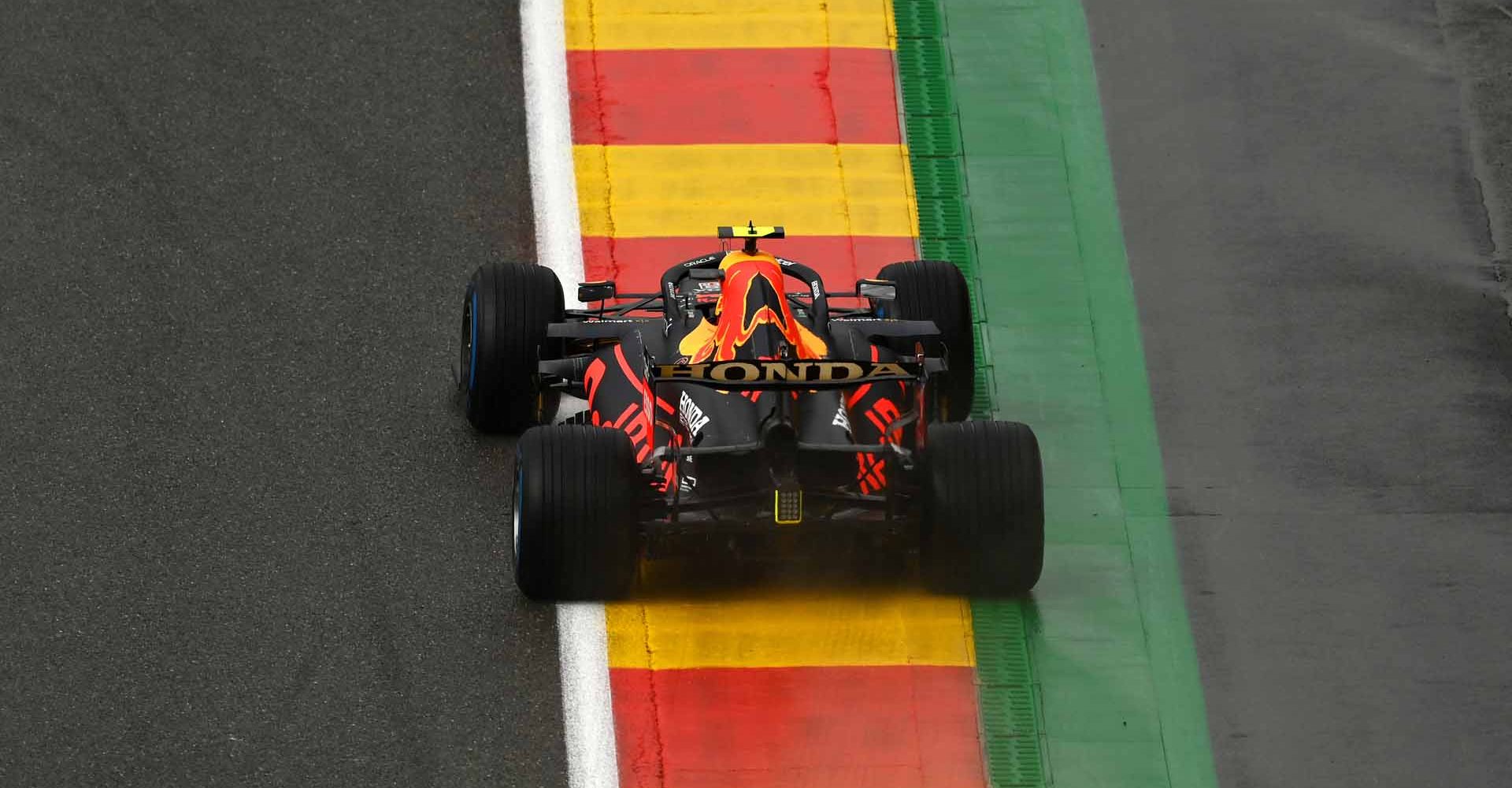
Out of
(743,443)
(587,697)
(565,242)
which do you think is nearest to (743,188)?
(565,242)

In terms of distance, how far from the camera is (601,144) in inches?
623

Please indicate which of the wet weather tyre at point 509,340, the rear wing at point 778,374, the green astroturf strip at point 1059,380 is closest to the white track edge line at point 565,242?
the wet weather tyre at point 509,340

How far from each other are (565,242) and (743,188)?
1.24m

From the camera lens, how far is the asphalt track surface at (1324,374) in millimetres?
12945

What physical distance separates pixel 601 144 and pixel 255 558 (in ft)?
13.4

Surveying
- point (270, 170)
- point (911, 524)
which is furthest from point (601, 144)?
point (911, 524)

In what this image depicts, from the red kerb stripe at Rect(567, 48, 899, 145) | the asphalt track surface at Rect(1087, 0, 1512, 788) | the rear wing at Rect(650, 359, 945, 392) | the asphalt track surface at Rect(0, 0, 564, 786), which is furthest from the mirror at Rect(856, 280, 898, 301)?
the red kerb stripe at Rect(567, 48, 899, 145)

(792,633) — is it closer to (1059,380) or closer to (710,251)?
(1059,380)

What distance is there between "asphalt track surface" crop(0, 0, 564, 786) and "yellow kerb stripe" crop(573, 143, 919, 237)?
562mm

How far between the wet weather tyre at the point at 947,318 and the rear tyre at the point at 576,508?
2.30 m

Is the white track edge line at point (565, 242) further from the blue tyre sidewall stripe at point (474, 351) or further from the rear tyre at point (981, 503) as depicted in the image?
the rear tyre at point (981, 503)

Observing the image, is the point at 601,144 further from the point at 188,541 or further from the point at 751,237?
the point at 188,541

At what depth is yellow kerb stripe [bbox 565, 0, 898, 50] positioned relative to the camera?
1656 cm

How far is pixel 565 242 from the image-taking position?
15.1 m
